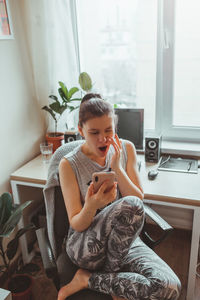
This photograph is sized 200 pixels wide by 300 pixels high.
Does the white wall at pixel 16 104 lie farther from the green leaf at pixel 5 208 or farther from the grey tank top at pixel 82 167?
the grey tank top at pixel 82 167

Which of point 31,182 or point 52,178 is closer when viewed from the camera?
point 52,178


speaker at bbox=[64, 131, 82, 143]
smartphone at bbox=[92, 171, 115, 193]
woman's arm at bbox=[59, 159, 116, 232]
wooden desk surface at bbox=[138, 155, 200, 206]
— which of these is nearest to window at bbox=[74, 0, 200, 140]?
speaker at bbox=[64, 131, 82, 143]

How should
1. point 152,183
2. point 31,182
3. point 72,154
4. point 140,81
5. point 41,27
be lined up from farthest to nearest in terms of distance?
point 140,81 → point 41,27 → point 31,182 → point 152,183 → point 72,154

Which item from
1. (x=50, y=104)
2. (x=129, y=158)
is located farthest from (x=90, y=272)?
(x=50, y=104)

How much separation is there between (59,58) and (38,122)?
1.63ft

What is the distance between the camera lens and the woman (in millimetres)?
1185

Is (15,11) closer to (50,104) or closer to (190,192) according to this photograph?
(50,104)

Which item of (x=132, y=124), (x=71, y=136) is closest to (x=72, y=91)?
(x=71, y=136)

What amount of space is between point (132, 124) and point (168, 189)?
58 centimetres

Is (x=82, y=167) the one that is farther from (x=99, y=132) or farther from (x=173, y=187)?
A: (x=173, y=187)

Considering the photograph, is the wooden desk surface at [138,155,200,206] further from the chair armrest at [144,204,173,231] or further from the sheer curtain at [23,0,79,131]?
the sheer curtain at [23,0,79,131]

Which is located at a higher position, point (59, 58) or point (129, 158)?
point (59, 58)

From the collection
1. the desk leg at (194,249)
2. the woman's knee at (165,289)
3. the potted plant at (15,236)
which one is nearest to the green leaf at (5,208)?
the potted plant at (15,236)

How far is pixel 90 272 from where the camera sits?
1269 millimetres
